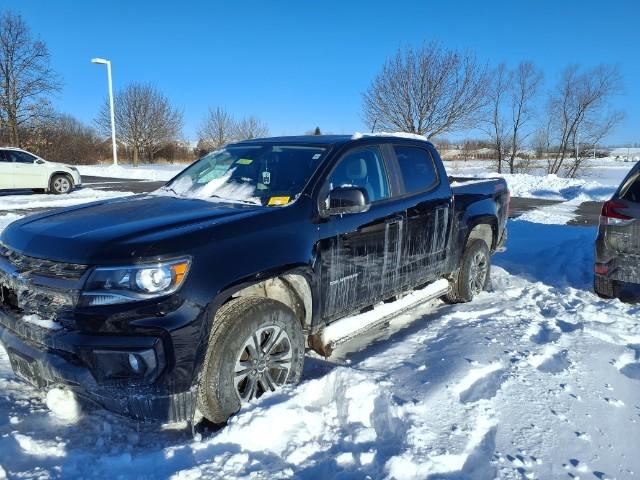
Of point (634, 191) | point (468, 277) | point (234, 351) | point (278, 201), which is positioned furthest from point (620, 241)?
point (234, 351)

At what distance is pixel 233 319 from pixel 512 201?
1689 cm

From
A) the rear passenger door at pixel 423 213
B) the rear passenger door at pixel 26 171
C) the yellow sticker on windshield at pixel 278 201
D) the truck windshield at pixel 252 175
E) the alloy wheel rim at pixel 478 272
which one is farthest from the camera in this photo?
the rear passenger door at pixel 26 171

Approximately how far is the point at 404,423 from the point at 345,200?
4.69 feet

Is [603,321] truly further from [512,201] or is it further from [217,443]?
[512,201]

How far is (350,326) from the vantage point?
3.59m

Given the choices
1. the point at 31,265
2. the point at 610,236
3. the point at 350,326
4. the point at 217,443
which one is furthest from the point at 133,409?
the point at 610,236

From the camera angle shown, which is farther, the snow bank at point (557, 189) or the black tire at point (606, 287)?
the snow bank at point (557, 189)

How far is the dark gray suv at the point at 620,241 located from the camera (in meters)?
Answer: 5.11

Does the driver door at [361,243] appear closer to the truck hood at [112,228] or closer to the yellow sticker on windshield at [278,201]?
the yellow sticker on windshield at [278,201]

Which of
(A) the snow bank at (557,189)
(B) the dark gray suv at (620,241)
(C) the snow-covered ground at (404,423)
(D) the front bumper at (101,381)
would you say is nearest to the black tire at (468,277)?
(C) the snow-covered ground at (404,423)

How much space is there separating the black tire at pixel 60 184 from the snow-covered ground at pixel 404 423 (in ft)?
48.9

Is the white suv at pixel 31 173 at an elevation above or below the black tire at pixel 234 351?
above

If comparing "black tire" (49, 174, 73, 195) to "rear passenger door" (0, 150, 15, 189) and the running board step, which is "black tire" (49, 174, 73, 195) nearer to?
"rear passenger door" (0, 150, 15, 189)

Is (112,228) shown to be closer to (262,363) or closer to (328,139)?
(262,363)
